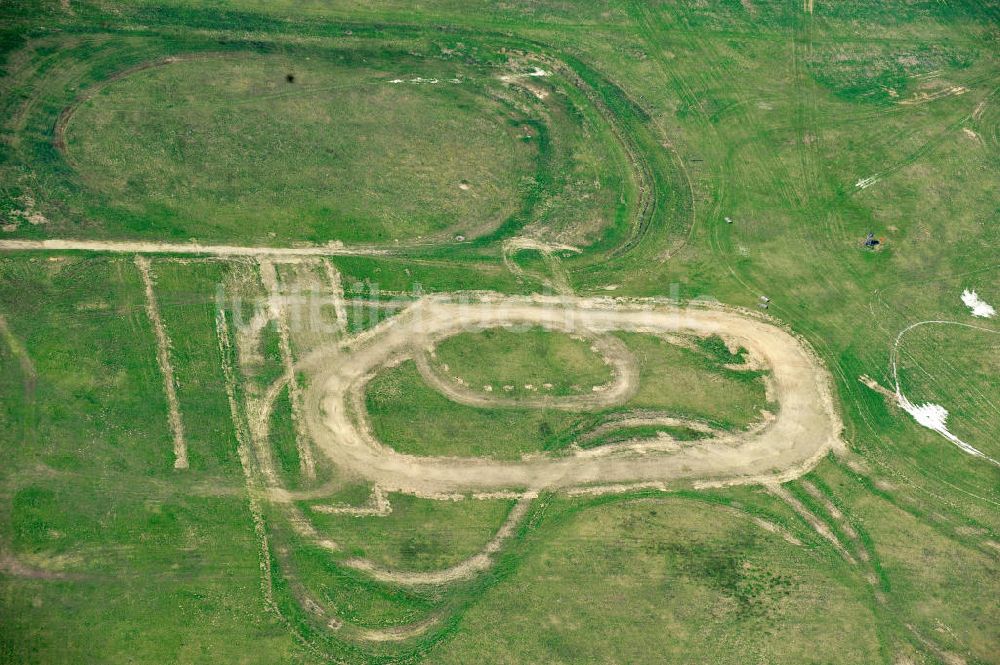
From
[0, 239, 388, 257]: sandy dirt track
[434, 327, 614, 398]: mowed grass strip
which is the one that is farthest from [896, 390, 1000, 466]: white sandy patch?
[0, 239, 388, 257]: sandy dirt track

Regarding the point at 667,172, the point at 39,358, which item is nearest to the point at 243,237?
the point at 39,358

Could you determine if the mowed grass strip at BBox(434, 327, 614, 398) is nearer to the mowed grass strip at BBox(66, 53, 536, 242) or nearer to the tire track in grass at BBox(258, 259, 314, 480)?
the tire track in grass at BBox(258, 259, 314, 480)

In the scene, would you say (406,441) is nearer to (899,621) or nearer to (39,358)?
(39,358)

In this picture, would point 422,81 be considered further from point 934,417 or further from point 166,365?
point 934,417

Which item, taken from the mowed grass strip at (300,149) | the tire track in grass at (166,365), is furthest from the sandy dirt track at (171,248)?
the tire track in grass at (166,365)

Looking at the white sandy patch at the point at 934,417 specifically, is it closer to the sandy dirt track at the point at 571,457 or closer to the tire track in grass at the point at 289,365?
the sandy dirt track at the point at 571,457

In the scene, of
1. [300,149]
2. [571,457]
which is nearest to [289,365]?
[571,457]
